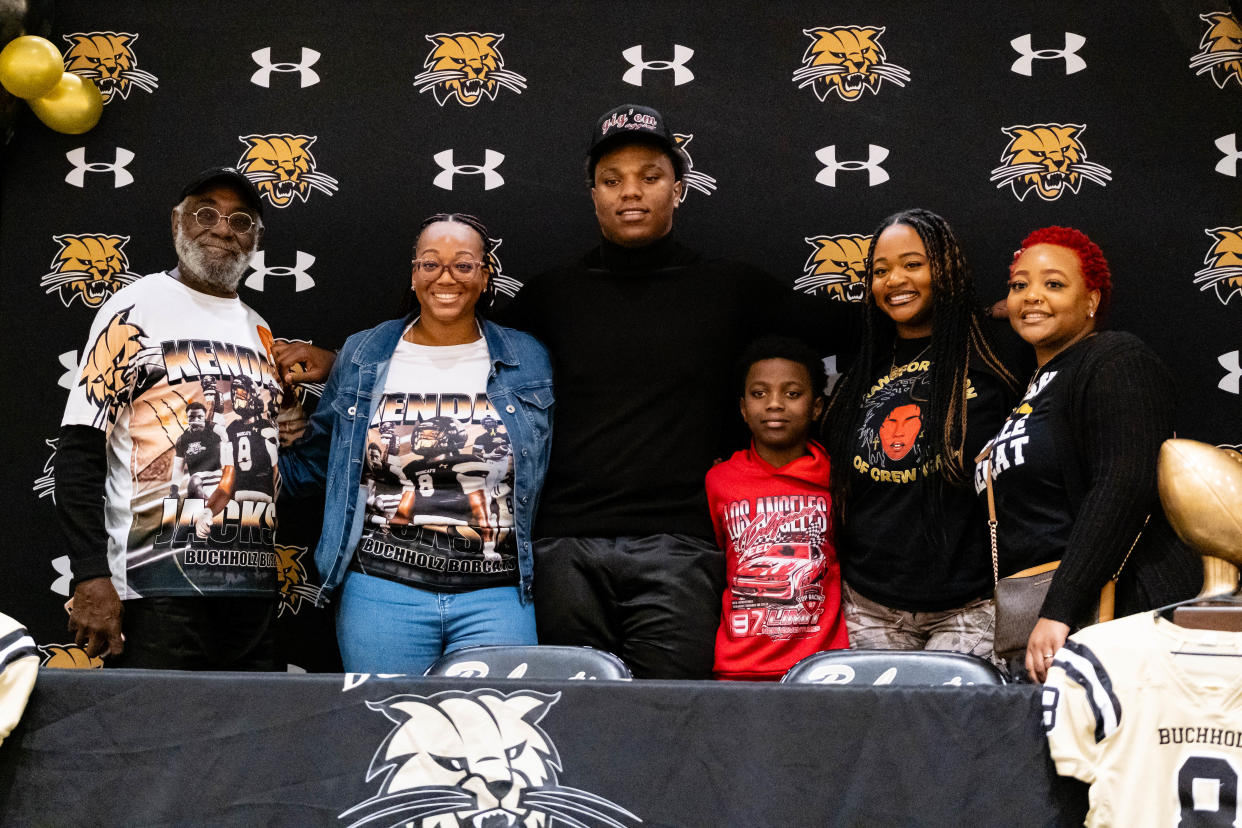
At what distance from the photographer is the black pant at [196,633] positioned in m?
2.45

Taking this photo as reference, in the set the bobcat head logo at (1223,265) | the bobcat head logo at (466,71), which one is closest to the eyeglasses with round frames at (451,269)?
the bobcat head logo at (466,71)

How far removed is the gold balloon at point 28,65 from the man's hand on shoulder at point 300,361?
98cm

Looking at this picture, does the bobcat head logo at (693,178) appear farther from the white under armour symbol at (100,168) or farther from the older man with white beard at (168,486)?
the white under armour symbol at (100,168)

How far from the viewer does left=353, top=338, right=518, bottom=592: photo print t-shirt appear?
2539 millimetres

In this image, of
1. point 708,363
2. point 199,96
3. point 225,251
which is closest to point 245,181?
point 225,251

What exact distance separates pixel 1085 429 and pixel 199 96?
276cm

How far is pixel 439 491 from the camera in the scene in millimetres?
2574

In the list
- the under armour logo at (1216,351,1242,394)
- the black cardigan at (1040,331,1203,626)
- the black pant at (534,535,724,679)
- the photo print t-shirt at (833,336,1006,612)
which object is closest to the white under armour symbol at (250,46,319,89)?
the black pant at (534,535,724,679)

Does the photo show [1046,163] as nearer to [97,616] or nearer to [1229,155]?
[1229,155]

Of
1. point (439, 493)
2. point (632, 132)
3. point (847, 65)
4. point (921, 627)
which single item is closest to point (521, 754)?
point (439, 493)

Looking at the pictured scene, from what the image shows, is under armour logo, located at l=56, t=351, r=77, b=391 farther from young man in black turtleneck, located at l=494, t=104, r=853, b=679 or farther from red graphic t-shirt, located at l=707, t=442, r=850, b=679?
red graphic t-shirt, located at l=707, t=442, r=850, b=679

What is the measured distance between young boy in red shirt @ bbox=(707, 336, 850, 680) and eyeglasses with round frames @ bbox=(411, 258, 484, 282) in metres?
0.74

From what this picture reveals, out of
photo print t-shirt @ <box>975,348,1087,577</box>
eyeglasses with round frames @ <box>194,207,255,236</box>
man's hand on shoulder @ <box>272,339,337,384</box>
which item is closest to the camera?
photo print t-shirt @ <box>975,348,1087,577</box>

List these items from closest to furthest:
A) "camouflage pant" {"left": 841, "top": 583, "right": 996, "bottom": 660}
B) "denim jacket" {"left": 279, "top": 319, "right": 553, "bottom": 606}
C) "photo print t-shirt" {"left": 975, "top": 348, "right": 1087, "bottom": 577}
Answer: "photo print t-shirt" {"left": 975, "top": 348, "right": 1087, "bottom": 577}, "camouflage pant" {"left": 841, "top": 583, "right": 996, "bottom": 660}, "denim jacket" {"left": 279, "top": 319, "right": 553, "bottom": 606}
